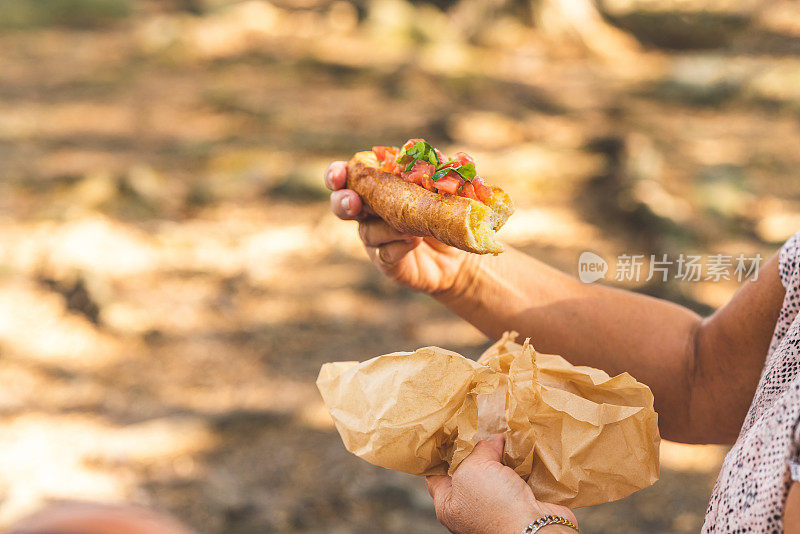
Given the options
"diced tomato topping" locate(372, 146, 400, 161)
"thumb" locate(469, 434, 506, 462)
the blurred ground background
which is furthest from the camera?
the blurred ground background

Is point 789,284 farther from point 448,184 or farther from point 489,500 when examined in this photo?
point 448,184

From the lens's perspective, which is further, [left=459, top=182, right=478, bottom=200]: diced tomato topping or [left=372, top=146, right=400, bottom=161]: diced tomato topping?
[left=372, top=146, right=400, bottom=161]: diced tomato topping

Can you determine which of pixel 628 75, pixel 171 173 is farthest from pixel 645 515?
pixel 628 75

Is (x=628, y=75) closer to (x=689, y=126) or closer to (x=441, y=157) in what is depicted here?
(x=689, y=126)

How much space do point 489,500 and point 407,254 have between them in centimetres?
86

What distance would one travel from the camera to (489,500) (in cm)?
153

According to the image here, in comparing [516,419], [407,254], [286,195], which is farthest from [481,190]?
[286,195]

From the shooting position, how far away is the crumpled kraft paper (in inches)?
65.4

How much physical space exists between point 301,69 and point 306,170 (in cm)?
331

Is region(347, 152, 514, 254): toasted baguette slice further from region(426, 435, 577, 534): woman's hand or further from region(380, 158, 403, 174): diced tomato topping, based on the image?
region(426, 435, 577, 534): woman's hand

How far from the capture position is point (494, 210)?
81.1 inches

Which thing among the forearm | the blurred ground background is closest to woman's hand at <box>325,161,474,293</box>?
the forearm

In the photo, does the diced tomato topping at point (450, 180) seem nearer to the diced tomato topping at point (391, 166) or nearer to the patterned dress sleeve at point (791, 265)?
the diced tomato topping at point (391, 166)

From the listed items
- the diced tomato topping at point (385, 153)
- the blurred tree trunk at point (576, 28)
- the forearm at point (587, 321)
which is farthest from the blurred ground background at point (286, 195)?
the diced tomato topping at point (385, 153)
